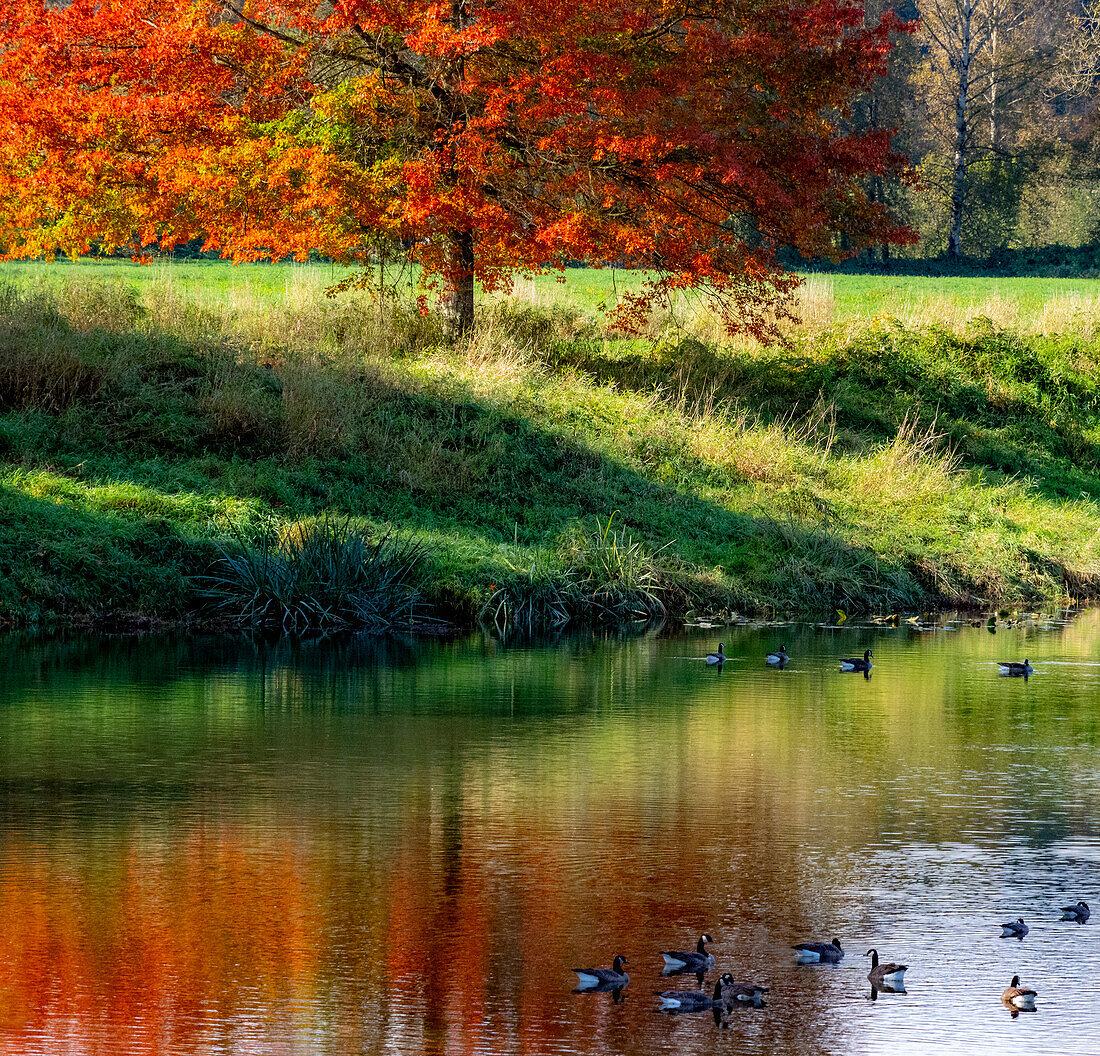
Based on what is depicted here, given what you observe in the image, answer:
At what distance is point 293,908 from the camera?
7.76 meters

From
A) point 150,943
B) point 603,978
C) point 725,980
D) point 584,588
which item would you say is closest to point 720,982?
point 725,980

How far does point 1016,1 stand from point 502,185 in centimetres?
6007

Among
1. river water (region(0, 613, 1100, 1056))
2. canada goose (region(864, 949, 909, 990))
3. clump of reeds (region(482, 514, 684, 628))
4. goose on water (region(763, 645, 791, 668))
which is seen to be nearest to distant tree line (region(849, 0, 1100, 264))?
clump of reeds (region(482, 514, 684, 628))

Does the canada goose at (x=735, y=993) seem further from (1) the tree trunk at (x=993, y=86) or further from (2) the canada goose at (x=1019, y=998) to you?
(1) the tree trunk at (x=993, y=86)

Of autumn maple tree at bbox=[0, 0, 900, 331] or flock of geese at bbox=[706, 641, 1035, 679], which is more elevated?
autumn maple tree at bbox=[0, 0, 900, 331]

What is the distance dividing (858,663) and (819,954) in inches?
340

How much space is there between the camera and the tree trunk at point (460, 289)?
961 inches

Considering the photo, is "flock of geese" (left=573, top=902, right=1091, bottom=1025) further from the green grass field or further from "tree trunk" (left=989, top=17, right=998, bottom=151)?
"tree trunk" (left=989, top=17, right=998, bottom=151)

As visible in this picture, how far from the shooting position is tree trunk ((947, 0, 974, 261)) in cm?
6184

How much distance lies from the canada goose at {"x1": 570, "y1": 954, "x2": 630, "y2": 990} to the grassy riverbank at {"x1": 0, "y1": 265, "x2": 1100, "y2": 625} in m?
11.5

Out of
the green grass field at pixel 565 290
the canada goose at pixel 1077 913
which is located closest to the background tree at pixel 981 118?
the green grass field at pixel 565 290

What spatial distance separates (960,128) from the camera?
2462 inches

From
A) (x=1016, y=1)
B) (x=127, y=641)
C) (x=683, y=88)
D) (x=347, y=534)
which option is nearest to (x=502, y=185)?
(x=683, y=88)

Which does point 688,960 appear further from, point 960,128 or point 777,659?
point 960,128
